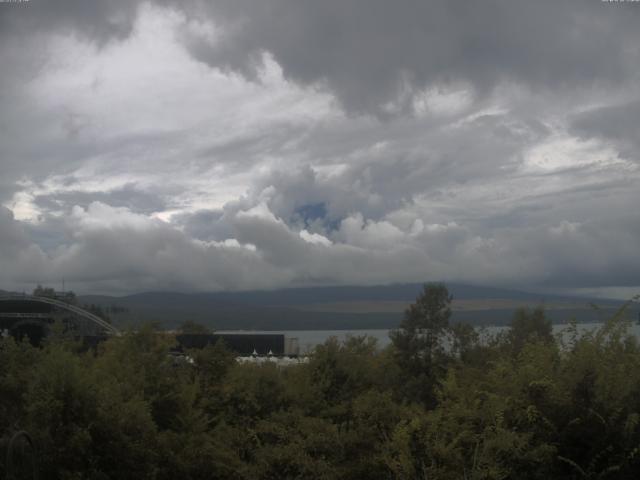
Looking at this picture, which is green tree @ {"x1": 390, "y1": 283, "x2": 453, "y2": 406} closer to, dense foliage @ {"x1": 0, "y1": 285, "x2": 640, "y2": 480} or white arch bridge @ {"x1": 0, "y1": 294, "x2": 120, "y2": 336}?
dense foliage @ {"x1": 0, "y1": 285, "x2": 640, "y2": 480}

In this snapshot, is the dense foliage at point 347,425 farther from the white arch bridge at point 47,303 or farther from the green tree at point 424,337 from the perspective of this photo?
the white arch bridge at point 47,303

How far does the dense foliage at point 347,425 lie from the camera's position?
13.0 metres

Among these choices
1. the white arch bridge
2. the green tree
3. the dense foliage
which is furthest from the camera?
the white arch bridge

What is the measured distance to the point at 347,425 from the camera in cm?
1678

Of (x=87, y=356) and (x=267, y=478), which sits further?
(x=87, y=356)

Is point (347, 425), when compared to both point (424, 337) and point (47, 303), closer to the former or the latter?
point (424, 337)

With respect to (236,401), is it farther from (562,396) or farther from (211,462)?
(562,396)

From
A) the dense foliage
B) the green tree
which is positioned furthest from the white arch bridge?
the dense foliage

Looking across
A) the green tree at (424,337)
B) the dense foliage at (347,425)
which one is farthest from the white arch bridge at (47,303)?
the dense foliage at (347,425)

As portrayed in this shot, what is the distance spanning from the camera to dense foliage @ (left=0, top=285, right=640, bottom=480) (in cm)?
1305

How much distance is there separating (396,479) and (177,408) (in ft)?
21.0

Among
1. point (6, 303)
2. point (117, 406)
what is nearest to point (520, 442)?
point (117, 406)

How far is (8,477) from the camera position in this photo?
10117 millimetres

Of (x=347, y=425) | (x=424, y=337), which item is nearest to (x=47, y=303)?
(x=424, y=337)
